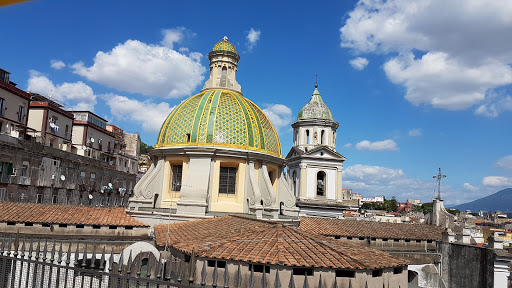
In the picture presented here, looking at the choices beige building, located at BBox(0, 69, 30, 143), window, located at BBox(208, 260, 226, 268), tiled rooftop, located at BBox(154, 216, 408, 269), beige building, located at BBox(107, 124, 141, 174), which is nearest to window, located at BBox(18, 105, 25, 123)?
beige building, located at BBox(0, 69, 30, 143)

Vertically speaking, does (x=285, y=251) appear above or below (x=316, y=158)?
below

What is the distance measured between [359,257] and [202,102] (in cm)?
1477

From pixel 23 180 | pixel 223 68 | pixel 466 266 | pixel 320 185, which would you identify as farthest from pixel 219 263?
pixel 320 185

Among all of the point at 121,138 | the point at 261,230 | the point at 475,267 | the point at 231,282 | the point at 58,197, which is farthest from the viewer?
the point at 121,138

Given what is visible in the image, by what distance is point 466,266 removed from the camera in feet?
82.4

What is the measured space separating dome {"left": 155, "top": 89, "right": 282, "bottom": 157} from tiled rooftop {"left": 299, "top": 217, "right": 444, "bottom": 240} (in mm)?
5778

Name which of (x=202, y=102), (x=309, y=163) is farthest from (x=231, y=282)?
(x=309, y=163)

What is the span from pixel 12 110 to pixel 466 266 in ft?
117

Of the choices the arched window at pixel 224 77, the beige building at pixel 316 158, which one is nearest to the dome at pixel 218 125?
the arched window at pixel 224 77

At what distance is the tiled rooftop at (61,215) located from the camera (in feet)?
57.9

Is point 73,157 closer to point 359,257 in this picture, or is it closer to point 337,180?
point 337,180

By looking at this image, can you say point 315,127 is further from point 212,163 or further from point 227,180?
point 212,163

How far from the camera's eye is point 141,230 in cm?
1941

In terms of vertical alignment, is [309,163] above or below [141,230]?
above
